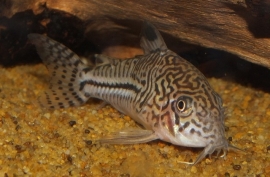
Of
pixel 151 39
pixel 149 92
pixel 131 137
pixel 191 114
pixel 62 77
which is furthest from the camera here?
pixel 62 77

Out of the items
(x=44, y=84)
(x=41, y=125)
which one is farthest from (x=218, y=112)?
(x=44, y=84)

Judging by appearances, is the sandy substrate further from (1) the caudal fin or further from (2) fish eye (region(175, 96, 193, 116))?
(2) fish eye (region(175, 96, 193, 116))

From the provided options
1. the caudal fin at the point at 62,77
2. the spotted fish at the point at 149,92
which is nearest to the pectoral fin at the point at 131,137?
the spotted fish at the point at 149,92

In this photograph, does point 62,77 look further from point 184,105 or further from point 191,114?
point 191,114

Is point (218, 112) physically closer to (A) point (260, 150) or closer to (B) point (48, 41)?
(A) point (260, 150)

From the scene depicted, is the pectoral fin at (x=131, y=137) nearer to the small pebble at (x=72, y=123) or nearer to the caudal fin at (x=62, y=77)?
the small pebble at (x=72, y=123)

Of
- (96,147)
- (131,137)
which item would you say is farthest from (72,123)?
(131,137)
